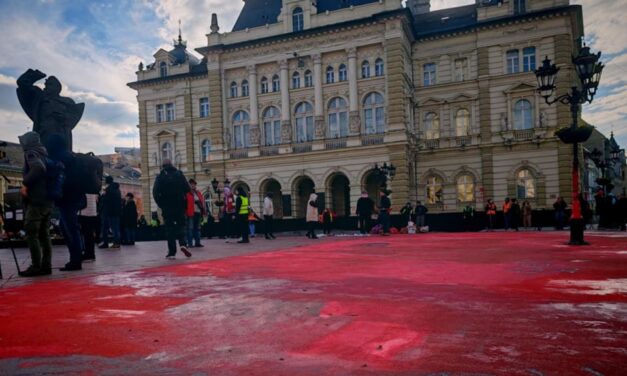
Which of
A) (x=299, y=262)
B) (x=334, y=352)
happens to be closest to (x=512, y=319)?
(x=334, y=352)

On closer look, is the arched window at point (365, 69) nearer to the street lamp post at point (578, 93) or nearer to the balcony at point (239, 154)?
the balcony at point (239, 154)

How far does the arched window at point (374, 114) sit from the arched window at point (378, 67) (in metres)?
1.51

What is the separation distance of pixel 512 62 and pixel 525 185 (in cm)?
904

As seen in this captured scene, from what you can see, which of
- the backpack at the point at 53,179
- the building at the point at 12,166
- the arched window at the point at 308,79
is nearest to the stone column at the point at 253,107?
the arched window at the point at 308,79

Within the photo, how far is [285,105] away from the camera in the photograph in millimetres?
36219

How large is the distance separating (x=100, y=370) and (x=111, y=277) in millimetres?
4442

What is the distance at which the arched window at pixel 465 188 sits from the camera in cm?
3403

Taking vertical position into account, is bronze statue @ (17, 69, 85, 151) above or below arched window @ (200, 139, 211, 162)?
below

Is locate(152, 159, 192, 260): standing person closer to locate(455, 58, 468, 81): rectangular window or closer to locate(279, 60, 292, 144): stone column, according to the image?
locate(279, 60, 292, 144): stone column

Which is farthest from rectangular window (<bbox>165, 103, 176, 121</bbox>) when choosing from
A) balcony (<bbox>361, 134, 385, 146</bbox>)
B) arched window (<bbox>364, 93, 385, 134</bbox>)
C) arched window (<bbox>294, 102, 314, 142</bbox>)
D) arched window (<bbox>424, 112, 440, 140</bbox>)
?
arched window (<bbox>424, 112, 440, 140</bbox>)

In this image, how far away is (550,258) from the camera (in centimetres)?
859

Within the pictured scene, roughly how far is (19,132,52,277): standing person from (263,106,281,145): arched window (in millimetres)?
30021

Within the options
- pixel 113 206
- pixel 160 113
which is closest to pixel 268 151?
pixel 160 113

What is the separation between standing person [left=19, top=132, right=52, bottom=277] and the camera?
23.0 ft
